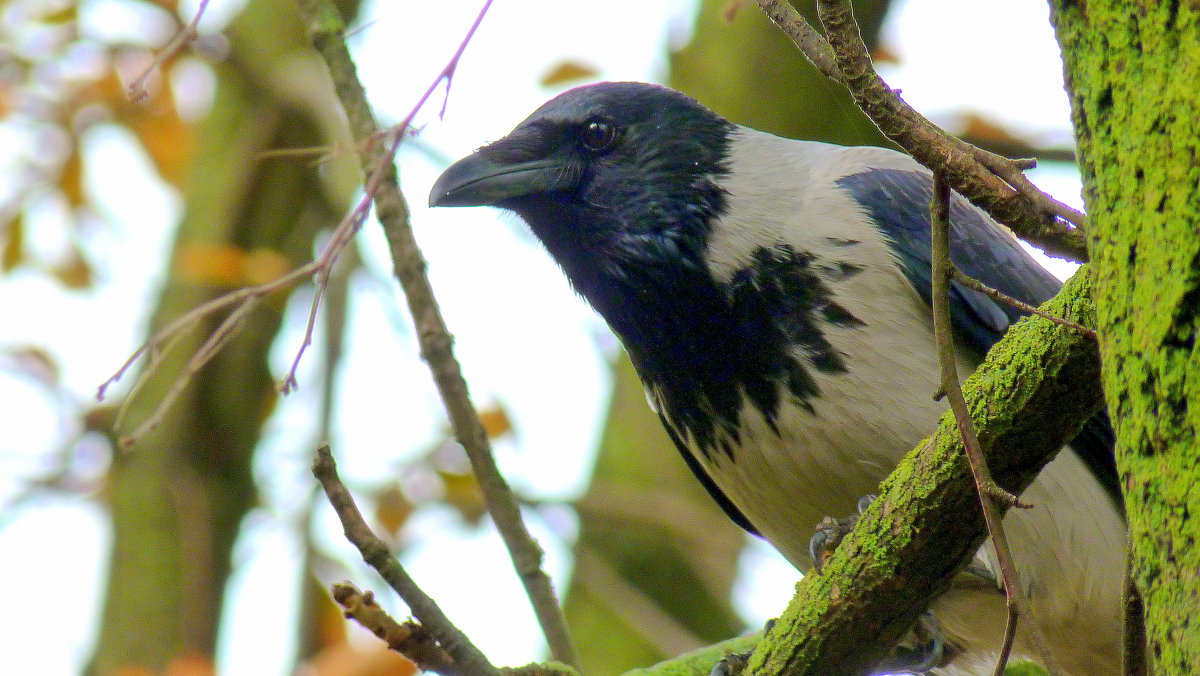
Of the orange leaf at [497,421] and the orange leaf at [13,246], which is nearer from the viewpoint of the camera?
the orange leaf at [497,421]

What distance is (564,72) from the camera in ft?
22.4

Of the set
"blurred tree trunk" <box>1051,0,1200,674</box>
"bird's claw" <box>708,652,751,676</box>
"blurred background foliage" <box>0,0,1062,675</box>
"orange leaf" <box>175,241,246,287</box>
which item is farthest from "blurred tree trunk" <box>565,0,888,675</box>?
"blurred tree trunk" <box>1051,0,1200,674</box>

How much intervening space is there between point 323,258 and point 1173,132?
2345 mm

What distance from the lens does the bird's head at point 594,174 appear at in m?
4.21

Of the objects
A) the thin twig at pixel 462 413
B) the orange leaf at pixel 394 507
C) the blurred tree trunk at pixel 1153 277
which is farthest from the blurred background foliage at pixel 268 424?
the blurred tree trunk at pixel 1153 277

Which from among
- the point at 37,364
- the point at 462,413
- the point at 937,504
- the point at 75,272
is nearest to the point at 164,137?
the point at 75,272

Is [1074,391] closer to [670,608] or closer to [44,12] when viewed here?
[670,608]

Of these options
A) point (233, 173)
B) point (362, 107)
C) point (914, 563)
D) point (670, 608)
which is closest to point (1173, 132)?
point (914, 563)

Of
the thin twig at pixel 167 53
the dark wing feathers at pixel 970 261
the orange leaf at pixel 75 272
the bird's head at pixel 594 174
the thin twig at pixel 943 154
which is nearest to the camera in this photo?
the thin twig at pixel 943 154

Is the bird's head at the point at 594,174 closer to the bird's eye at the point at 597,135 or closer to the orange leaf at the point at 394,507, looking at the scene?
the bird's eye at the point at 597,135

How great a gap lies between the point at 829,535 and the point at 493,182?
1890 mm

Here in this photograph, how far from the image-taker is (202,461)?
21.5 feet

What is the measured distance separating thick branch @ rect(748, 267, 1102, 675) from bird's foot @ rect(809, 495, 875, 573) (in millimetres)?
143

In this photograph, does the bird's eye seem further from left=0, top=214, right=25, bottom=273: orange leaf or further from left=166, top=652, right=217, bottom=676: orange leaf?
left=0, top=214, right=25, bottom=273: orange leaf
